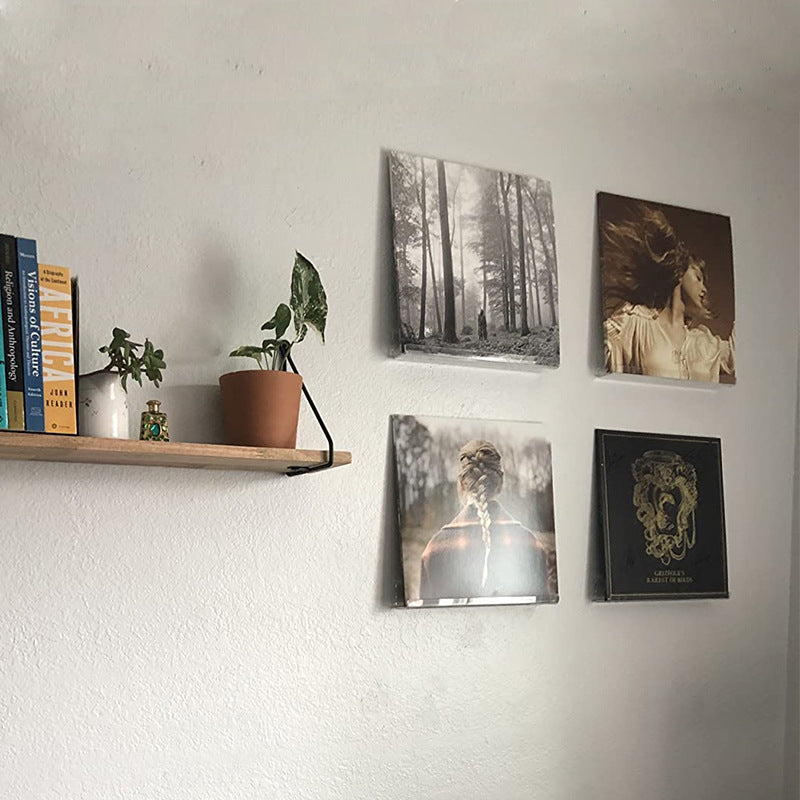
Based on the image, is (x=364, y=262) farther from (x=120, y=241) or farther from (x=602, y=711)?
(x=602, y=711)

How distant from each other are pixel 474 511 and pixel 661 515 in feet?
1.60

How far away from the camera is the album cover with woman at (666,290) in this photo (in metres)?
2.43

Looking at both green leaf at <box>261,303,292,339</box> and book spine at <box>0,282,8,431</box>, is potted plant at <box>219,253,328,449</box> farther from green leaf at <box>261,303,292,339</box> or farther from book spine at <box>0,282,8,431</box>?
book spine at <box>0,282,8,431</box>

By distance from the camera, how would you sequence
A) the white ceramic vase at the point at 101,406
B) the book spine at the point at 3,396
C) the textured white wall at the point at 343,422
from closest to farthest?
the book spine at the point at 3,396 → the white ceramic vase at the point at 101,406 → the textured white wall at the point at 343,422

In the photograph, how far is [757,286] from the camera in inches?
105

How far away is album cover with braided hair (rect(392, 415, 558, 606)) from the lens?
2135mm

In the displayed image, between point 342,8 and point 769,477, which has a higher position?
point 342,8

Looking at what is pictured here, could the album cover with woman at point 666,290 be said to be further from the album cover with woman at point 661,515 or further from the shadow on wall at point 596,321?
the album cover with woman at point 661,515

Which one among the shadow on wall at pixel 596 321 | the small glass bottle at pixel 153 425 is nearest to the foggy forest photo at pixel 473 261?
the shadow on wall at pixel 596 321

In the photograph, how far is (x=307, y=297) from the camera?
1962 mm

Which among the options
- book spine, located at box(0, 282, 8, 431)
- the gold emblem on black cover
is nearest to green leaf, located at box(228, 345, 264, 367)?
book spine, located at box(0, 282, 8, 431)

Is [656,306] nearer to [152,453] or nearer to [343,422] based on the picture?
[343,422]

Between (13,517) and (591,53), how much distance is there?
4.94 feet

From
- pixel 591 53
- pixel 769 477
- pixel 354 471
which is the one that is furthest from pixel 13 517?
pixel 769 477
